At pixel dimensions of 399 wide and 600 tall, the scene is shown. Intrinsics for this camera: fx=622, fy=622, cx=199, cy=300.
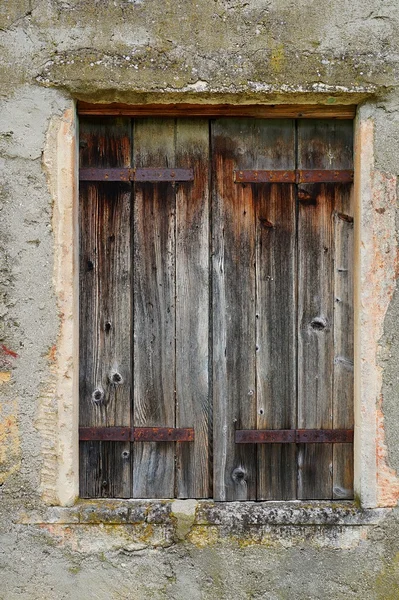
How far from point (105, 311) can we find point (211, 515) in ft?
3.12

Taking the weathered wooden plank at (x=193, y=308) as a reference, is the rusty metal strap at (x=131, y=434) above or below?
below

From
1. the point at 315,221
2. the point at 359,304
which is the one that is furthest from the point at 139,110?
the point at 359,304

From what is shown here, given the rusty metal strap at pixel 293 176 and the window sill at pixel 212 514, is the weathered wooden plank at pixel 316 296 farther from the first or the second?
the window sill at pixel 212 514

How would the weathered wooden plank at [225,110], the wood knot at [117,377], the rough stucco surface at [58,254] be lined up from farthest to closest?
1. the wood knot at [117,377]
2. the weathered wooden plank at [225,110]
3. the rough stucco surface at [58,254]

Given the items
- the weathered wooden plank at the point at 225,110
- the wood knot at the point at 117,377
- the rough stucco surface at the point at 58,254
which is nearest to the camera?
the rough stucco surface at the point at 58,254

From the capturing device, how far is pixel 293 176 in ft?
8.70

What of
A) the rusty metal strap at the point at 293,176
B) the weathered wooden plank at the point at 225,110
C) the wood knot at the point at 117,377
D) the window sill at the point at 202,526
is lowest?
the window sill at the point at 202,526

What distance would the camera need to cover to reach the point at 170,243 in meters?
2.67

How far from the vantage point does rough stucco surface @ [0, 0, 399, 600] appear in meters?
2.47

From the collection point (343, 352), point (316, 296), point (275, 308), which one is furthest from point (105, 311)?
point (343, 352)

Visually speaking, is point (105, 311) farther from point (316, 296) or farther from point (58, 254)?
point (316, 296)

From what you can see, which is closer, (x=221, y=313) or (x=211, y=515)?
(x=211, y=515)

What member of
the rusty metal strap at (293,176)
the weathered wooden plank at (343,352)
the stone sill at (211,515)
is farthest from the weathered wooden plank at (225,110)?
the stone sill at (211,515)

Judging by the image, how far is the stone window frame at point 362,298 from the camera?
2490 mm
